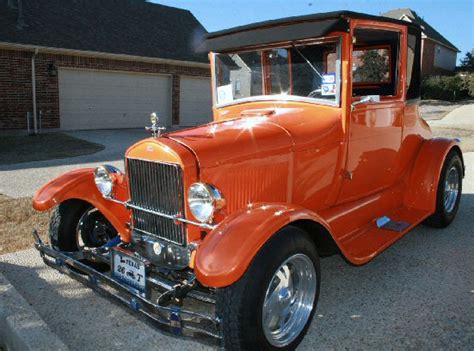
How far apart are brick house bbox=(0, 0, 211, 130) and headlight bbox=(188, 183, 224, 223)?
11737 mm

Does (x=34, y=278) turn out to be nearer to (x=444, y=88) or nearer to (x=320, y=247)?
(x=320, y=247)

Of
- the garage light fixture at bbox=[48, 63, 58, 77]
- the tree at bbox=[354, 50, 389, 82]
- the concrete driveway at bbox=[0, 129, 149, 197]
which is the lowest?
the concrete driveway at bbox=[0, 129, 149, 197]

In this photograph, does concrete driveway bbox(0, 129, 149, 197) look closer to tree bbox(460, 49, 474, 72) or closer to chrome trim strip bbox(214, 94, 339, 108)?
chrome trim strip bbox(214, 94, 339, 108)

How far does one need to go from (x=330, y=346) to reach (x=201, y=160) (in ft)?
4.78

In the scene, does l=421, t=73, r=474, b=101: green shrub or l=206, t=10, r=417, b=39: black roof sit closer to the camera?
l=206, t=10, r=417, b=39: black roof

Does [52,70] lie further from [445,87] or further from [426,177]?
[445,87]

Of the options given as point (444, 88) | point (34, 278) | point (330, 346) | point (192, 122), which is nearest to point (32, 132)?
point (192, 122)

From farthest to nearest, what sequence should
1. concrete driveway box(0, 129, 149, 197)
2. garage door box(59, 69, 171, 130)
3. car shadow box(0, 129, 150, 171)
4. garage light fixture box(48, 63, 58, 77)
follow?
garage door box(59, 69, 171, 130)
garage light fixture box(48, 63, 58, 77)
car shadow box(0, 129, 150, 171)
concrete driveway box(0, 129, 149, 197)

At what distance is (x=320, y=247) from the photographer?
320 centimetres

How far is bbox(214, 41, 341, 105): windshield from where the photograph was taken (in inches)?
141

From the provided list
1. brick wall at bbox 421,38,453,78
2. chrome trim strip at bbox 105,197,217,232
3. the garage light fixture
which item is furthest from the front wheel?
brick wall at bbox 421,38,453,78

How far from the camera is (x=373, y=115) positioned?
3957 millimetres

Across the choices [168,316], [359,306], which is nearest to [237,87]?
[359,306]

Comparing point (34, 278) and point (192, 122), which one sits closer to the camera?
point (34, 278)
